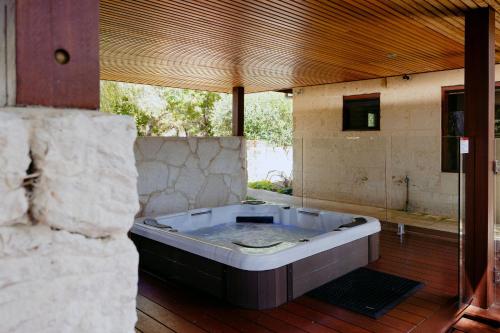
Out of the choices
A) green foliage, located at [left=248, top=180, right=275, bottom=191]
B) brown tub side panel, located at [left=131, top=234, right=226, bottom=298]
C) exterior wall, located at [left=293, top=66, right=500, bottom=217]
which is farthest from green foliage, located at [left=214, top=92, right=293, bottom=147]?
brown tub side panel, located at [left=131, top=234, right=226, bottom=298]

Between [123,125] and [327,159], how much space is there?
760 cm

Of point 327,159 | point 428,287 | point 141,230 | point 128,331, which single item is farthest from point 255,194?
point 128,331

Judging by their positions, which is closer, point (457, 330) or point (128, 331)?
point (128, 331)

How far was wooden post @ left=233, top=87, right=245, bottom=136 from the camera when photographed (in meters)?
8.35

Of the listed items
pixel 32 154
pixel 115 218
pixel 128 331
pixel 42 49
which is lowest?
pixel 128 331

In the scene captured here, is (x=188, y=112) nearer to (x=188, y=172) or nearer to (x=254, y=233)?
(x=188, y=172)

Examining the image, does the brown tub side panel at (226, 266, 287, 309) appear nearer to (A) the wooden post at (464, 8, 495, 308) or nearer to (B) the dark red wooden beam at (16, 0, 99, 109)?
(A) the wooden post at (464, 8, 495, 308)

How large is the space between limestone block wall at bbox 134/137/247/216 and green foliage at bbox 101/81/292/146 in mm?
7410

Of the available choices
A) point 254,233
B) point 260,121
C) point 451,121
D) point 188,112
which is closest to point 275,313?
point 254,233

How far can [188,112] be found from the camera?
15188 millimetres

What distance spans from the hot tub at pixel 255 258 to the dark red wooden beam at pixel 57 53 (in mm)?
2501

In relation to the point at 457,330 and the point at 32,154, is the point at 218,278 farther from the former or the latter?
the point at 32,154

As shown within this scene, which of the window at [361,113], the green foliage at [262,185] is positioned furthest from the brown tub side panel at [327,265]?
the green foliage at [262,185]

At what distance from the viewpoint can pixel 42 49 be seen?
2.95ft
